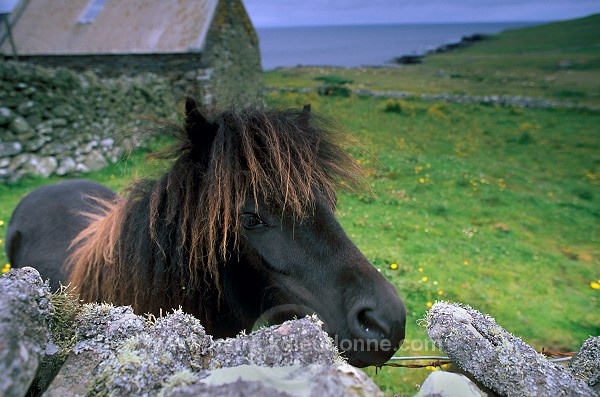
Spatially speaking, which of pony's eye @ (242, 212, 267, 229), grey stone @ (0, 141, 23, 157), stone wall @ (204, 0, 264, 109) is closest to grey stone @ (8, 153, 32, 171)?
grey stone @ (0, 141, 23, 157)

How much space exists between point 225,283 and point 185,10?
15.8 metres

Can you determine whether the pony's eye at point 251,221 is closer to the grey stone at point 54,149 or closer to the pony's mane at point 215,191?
the pony's mane at point 215,191

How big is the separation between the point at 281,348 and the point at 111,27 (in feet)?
57.1

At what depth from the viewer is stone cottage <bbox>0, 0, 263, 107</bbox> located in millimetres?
14383

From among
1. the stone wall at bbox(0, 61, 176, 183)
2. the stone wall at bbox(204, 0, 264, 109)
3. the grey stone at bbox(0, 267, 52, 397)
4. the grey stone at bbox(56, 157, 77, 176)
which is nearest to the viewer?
the grey stone at bbox(0, 267, 52, 397)

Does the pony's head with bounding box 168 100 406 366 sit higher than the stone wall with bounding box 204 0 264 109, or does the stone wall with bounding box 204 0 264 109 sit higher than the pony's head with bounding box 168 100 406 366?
the stone wall with bounding box 204 0 264 109

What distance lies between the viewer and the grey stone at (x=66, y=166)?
954 cm

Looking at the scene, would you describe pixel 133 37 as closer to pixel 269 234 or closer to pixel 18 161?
pixel 18 161

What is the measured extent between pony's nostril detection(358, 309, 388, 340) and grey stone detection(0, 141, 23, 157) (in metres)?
10.1

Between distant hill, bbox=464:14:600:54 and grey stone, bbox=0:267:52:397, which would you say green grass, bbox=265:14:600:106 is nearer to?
distant hill, bbox=464:14:600:54

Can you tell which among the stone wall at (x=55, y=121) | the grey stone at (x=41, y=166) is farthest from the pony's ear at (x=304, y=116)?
the grey stone at (x=41, y=166)

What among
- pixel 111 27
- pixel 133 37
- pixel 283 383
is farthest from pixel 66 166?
pixel 283 383

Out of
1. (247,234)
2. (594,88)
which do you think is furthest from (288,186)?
(594,88)

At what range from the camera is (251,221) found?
1.99m
